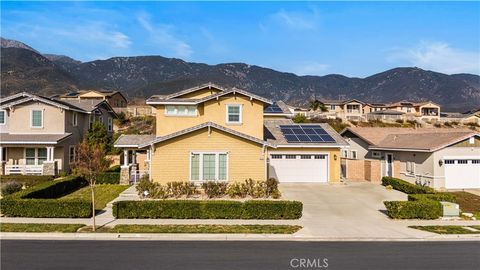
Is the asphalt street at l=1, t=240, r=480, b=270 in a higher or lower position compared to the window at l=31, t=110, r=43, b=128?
lower

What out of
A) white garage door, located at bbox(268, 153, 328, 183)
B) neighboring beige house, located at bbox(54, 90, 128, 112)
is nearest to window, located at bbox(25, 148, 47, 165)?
A: white garage door, located at bbox(268, 153, 328, 183)

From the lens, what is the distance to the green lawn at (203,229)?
1510 cm

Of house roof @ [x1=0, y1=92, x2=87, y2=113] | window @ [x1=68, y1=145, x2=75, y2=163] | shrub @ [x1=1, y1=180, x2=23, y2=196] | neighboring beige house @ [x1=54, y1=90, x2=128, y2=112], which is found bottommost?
shrub @ [x1=1, y1=180, x2=23, y2=196]

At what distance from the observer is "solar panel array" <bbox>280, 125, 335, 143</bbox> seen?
29328mm

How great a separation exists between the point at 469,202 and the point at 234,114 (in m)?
15.9

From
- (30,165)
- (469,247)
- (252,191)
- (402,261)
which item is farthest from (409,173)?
(30,165)

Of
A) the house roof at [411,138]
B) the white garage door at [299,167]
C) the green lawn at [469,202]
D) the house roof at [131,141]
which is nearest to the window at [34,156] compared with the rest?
the house roof at [131,141]

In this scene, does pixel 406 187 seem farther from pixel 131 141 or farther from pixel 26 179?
pixel 26 179

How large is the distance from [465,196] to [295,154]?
37.9 feet

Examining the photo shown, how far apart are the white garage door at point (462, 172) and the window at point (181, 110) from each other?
721 inches

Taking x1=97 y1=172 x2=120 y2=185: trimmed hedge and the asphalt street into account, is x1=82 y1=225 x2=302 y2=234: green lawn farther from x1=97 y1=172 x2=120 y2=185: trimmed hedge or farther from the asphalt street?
x1=97 y1=172 x2=120 y2=185: trimmed hedge

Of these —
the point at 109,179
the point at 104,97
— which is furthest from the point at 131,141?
the point at 104,97

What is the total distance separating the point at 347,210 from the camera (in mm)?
20125

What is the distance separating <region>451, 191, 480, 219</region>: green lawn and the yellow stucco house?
27.0ft
